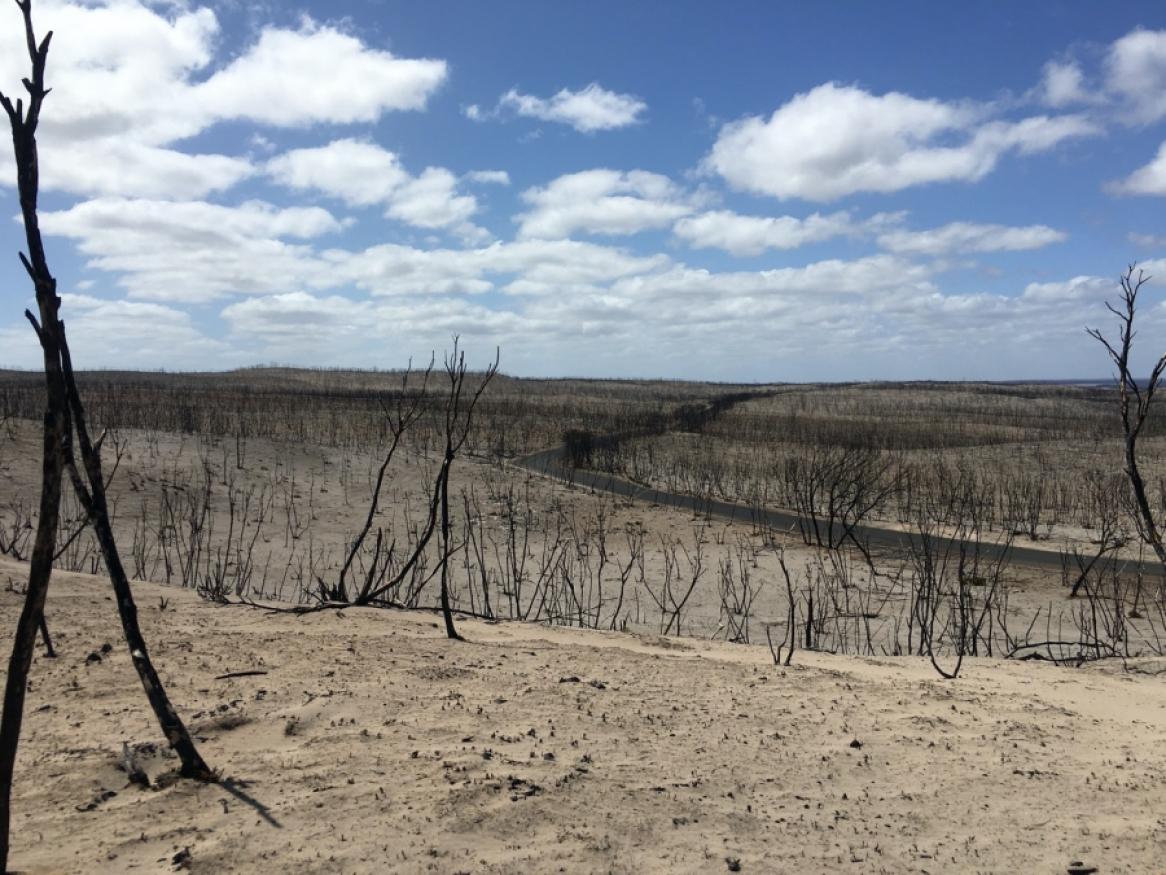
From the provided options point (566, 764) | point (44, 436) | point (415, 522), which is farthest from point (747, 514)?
point (44, 436)

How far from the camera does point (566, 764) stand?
3.71 m

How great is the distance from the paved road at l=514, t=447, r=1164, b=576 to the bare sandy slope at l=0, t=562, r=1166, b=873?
598cm

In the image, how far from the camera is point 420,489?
17.5 metres

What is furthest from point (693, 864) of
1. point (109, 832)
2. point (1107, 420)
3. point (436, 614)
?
point (1107, 420)

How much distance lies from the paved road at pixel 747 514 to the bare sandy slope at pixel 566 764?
598cm

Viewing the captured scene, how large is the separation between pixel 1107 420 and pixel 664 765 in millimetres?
46398

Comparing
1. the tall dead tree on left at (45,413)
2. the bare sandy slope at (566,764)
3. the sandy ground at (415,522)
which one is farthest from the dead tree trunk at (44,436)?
the sandy ground at (415,522)

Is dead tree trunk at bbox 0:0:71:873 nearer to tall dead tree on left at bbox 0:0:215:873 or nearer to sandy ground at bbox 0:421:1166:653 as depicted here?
tall dead tree on left at bbox 0:0:215:873

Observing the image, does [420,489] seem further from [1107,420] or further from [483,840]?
[1107,420]

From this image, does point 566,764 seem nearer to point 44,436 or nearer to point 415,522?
point 44,436

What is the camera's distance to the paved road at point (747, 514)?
44.5ft

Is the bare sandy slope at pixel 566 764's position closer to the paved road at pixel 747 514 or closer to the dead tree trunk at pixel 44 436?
the dead tree trunk at pixel 44 436

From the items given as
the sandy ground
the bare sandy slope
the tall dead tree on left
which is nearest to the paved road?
the sandy ground

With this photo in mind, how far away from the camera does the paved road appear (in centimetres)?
1356
